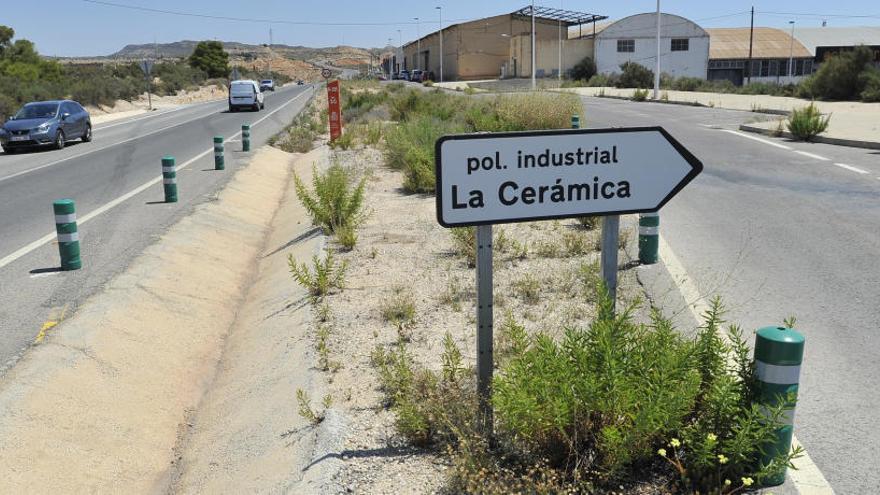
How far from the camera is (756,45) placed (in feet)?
271

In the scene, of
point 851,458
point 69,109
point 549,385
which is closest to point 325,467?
point 549,385

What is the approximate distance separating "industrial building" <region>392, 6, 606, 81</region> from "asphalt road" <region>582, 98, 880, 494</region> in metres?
70.8

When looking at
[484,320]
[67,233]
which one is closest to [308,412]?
[484,320]

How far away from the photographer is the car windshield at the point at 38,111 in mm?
23766

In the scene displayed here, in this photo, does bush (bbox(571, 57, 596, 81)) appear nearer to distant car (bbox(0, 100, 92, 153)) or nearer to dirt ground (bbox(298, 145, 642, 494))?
distant car (bbox(0, 100, 92, 153))

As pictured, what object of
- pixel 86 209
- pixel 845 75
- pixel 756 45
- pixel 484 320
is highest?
pixel 756 45

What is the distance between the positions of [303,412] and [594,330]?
1787 mm

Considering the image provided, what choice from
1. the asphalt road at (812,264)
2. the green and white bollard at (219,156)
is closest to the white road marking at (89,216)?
the green and white bollard at (219,156)

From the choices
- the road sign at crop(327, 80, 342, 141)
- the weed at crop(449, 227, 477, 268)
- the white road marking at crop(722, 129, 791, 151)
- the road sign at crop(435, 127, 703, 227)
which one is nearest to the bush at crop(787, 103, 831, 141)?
the white road marking at crop(722, 129, 791, 151)

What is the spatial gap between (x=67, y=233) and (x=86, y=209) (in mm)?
4388

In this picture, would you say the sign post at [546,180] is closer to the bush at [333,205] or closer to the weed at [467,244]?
the weed at [467,244]

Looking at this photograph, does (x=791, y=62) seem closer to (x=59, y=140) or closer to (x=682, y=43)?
(x=682, y=43)

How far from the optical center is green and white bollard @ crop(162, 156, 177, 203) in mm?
12282

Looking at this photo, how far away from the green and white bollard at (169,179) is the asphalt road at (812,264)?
778 centimetres
